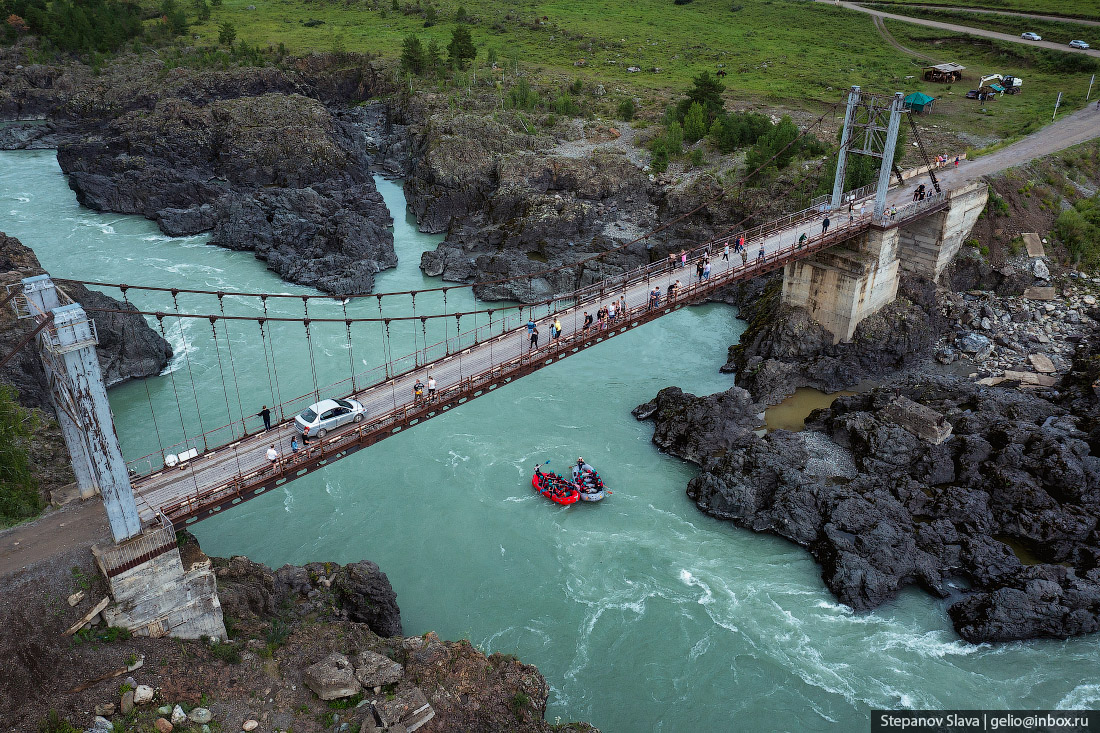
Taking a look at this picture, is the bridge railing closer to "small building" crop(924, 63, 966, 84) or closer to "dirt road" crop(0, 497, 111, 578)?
"dirt road" crop(0, 497, 111, 578)

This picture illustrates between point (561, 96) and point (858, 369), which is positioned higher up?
point (561, 96)

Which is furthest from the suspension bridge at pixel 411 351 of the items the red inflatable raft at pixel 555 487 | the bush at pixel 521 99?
the bush at pixel 521 99

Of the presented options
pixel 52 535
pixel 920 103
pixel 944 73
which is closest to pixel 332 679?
pixel 52 535

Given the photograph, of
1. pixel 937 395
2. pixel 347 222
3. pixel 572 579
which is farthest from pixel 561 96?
pixel 572 579

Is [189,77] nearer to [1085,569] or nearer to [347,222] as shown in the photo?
[347,222]

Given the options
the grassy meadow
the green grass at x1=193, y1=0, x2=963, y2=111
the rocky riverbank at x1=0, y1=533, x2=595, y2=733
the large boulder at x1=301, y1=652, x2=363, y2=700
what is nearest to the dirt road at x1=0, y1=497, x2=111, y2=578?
the rocky riverbank at x1=0, y1=533, x2=595, y2=733
